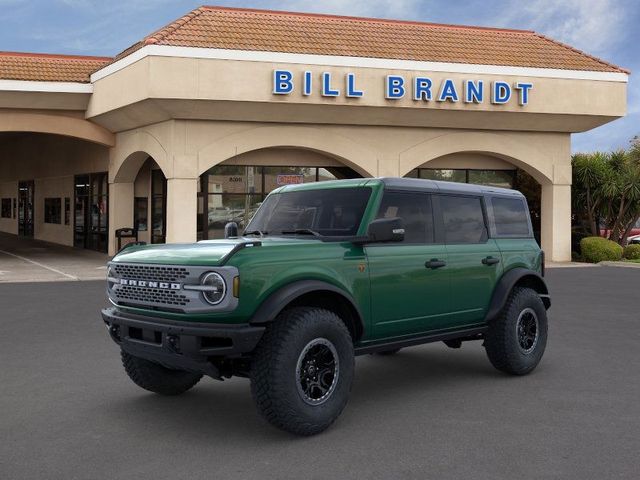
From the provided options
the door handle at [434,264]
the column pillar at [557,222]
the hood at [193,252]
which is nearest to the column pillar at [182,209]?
the column pillar at [557,222]

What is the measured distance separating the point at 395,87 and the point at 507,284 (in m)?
15.9

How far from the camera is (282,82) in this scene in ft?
70.0

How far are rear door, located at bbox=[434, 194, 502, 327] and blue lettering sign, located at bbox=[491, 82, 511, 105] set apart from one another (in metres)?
17.0

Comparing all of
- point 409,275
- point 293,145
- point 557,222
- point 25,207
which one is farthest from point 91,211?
point 409,275

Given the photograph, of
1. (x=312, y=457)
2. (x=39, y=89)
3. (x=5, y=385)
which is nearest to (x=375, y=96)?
(x=39, y=89)

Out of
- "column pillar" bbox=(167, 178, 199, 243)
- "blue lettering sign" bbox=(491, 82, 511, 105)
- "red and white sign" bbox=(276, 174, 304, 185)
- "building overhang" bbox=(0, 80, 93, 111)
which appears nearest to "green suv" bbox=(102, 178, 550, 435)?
"column pillar" bbox=(167, 178, 199, 243)

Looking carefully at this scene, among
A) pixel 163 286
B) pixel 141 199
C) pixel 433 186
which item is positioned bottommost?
pixel 163 286

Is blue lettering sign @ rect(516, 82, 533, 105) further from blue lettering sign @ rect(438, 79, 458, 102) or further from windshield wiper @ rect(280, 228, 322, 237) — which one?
windshield wiper @ rect(280, 228, 322, 237)

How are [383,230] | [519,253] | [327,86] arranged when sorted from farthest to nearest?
[327,86], [519,253], [383,230]

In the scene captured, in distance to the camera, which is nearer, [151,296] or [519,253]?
[151,296]

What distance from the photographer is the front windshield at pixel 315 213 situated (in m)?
6.34

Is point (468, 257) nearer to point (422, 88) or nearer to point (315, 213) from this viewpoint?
point (315, 213)

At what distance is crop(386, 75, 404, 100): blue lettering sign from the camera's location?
22.3 m

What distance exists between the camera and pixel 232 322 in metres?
5.17
